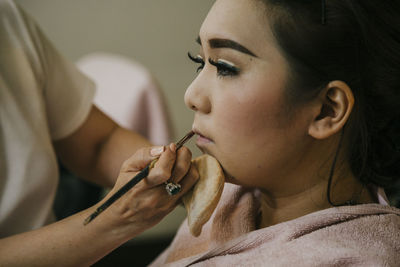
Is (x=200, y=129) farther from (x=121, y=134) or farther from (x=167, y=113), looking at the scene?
(x=167, y=113)

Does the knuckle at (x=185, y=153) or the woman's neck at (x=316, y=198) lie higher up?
the knuckle at (x=185, y=153)

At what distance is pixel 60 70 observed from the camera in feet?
2.81

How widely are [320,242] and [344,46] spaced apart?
262 mm

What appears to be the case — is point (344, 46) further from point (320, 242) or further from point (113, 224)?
point (113, 224)

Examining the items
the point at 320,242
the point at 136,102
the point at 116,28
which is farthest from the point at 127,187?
the point at 116,28

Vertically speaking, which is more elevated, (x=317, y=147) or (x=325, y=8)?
(x=325, y=8)

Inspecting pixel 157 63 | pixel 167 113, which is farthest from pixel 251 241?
pixel 157 63

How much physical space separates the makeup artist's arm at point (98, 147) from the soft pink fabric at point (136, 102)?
0.40 metres

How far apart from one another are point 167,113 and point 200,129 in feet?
2.61

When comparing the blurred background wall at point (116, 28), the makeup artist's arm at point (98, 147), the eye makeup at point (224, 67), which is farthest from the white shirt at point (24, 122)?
the blurred background wall at point (116, 28)

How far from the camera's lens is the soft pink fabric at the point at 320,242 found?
53 cm

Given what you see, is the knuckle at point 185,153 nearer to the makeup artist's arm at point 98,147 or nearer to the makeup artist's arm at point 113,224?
the makeup artist's arm at point 113,224

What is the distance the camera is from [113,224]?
0.59 meters

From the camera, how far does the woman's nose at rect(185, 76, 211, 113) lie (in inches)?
23.3
